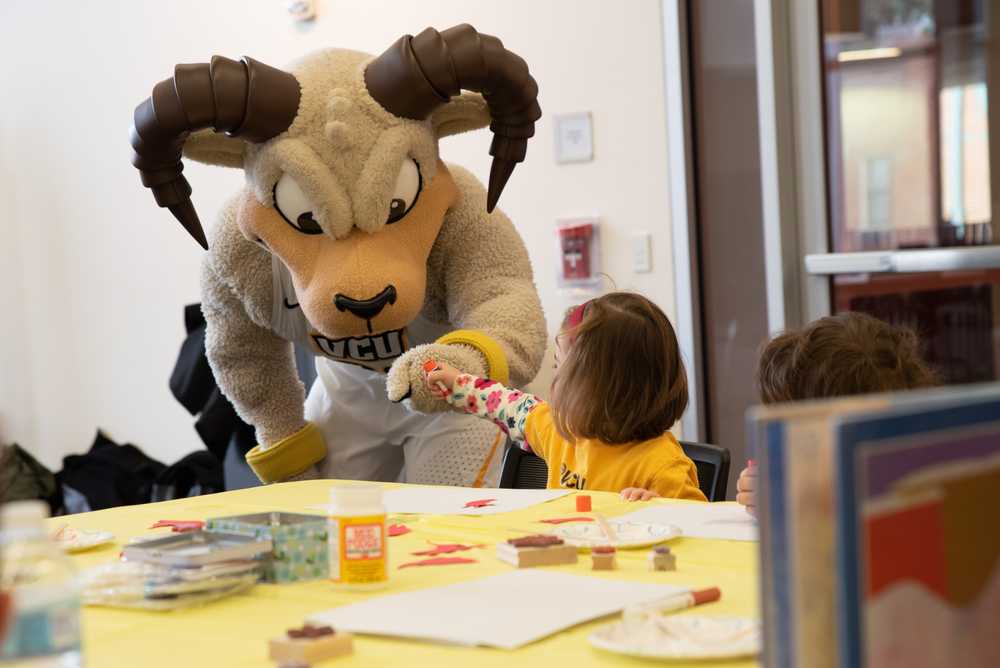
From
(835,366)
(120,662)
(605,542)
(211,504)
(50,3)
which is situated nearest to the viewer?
(120,662)

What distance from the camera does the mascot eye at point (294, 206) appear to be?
2.04 meters

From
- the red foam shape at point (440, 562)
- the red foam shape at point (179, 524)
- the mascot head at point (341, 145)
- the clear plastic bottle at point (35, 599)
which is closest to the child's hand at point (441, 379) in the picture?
the mascot head at point (341, 145)

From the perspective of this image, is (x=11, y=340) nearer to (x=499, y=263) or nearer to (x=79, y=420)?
(x=79, y=420)

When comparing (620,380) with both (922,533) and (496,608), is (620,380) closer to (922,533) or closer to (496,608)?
(496,608)

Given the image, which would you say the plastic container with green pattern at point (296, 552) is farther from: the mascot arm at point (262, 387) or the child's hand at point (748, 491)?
the mascot arm at point (262, 387)

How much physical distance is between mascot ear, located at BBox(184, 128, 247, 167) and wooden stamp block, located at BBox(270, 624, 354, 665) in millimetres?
A: 1382

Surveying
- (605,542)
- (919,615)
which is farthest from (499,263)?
(919,615)

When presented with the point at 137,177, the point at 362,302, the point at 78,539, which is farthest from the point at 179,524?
the point at 137,177

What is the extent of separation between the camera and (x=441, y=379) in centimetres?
197

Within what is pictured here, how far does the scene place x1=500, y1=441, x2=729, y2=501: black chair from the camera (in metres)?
1.77

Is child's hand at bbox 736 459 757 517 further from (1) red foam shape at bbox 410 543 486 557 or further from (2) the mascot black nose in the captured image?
(2) the mascot black nose

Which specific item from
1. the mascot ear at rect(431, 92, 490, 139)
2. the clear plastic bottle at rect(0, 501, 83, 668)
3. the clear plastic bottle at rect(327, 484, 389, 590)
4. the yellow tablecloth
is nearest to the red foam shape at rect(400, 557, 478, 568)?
the yellow tablecloth

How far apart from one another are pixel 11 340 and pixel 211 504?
10.2 ft

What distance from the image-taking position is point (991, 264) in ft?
9.06
